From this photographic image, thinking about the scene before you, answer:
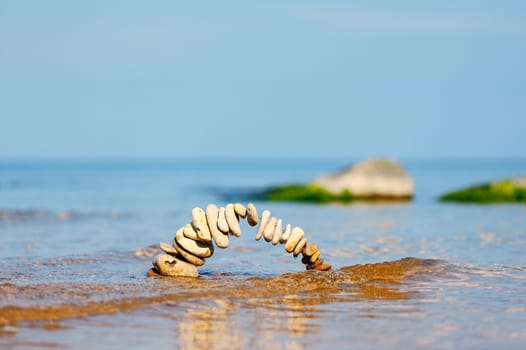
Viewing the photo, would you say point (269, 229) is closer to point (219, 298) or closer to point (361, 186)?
point (219, 298)

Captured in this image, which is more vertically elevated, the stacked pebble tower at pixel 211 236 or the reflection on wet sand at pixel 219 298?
the stacked pebble tower at pixel 211 236

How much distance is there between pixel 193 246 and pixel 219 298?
148cm

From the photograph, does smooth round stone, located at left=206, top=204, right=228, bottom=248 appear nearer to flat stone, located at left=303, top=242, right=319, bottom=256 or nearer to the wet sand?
the wet sand

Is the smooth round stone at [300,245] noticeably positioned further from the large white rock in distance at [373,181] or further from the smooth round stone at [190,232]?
the large white rock in distance at [373,181]

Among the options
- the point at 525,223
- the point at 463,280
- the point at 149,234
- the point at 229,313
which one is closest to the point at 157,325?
the point at 229,313

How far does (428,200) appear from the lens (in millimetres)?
30609

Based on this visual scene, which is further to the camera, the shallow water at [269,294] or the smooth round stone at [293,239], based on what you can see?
the smooth round stone at [293,239]

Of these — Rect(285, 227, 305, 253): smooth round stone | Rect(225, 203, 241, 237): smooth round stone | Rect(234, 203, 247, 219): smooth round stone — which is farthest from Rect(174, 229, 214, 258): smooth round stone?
Rect(285, 227, 305, 253): smooth round stone

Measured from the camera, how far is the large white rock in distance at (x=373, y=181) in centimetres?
3130

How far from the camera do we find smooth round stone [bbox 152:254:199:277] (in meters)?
10.5

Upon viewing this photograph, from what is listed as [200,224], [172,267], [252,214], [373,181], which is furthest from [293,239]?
[373,181]

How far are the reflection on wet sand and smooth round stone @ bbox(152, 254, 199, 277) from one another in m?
0.21

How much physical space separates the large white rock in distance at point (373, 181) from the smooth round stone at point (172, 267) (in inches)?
819

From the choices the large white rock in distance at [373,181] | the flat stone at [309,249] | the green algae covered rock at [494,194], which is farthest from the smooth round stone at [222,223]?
the large white rock in distance at [373,181]
